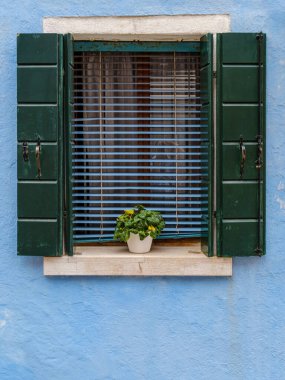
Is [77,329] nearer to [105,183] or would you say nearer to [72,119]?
[105,183]

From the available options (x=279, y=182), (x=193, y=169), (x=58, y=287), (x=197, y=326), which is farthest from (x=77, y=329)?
(x=279, y=182)

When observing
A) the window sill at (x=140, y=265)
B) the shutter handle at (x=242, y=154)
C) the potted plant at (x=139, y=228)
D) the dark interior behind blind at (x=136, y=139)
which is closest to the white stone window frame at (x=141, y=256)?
the window sill at (x=140, y=265)

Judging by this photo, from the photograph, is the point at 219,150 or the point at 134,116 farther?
the point at 134,116

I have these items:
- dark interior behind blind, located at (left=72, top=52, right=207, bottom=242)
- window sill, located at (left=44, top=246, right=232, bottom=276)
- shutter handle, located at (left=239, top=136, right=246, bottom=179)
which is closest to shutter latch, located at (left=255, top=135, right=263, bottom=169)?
shutter handle, located at (left=239, top=136, right=246, bottom=179)

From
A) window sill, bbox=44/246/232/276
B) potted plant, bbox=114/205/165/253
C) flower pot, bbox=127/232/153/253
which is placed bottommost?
window sill, bbox=44/246/232/276

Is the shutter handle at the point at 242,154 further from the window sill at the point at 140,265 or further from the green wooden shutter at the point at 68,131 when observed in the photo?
the green wooden shutter at the point at 68,131

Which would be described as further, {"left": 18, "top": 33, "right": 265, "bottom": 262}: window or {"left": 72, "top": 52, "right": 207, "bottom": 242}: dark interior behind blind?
{"left": 72, "top": 52, "right": 207, "bottom": 242}: dark interior behind blind

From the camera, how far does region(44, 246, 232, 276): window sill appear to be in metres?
4.19

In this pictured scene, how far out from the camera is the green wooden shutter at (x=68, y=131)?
4.14 meters

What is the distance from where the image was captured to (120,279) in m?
4.25

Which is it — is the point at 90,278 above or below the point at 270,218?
Result: below

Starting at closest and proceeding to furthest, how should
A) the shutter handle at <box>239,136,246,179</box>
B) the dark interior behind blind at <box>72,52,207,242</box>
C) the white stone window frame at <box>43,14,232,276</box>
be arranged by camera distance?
the shutter handle at <box>239,136,246,179</box>, the white stone window frame at <box>43,14,232,276</box>, the dark interior behind blind at <box>72,52,207,242</box>

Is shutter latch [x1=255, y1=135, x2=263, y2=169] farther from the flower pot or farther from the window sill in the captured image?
the flower pot

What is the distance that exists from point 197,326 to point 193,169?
1095mm
